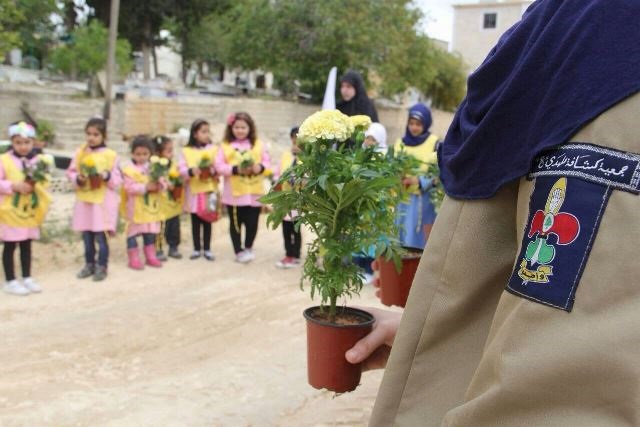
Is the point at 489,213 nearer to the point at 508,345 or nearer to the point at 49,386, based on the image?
the point at 508,345

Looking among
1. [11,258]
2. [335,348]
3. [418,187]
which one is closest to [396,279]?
[335,348]

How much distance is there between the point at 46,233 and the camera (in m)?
7.56

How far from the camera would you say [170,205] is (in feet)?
24.5

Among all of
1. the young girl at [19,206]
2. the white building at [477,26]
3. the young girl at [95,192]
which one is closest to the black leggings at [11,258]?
the young girl at [19,206]

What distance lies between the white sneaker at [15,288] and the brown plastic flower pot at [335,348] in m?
4.42

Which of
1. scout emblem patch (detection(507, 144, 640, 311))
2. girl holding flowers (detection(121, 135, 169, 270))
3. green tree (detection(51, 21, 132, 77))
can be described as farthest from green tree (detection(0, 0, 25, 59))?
green tree (detection(51, 21, 132, 77))

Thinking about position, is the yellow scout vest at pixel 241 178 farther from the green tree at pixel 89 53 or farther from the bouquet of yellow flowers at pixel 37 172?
the green tree at pixel 89 53

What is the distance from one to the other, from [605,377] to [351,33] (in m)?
21.4

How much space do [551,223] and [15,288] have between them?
5.91 metres

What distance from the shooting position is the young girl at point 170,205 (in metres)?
7.31

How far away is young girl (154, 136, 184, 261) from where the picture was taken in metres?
7.31

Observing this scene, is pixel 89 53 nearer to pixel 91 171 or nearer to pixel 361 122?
pixel 91 171

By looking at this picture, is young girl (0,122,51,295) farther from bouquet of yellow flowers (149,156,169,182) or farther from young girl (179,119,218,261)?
young girl (179,119,218,261)

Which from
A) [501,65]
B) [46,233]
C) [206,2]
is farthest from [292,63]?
[501,65]
